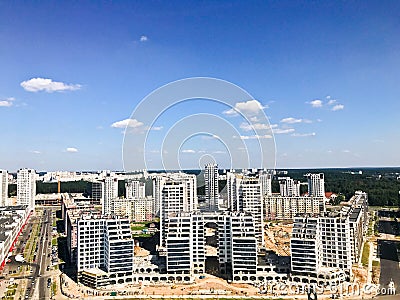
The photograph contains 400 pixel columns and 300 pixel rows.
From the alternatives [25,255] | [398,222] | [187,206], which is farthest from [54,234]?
[398,222]

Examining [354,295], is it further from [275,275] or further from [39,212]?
[39,212]

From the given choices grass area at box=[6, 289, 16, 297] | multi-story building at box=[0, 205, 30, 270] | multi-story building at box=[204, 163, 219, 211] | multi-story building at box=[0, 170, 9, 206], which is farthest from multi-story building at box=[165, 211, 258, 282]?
multi-story building at box=[0, 170, 9, 206]

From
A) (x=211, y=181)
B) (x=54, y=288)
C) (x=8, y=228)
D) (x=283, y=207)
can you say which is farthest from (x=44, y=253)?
(x=283, y=207)

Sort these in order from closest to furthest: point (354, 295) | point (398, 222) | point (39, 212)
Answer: point (354, 295)
point (398, 222)
point (39, 212)

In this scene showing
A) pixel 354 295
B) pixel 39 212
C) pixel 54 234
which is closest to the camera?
pixel 354 295

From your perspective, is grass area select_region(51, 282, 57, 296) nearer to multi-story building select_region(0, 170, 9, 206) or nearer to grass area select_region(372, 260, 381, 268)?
grass area select_region(372, 260, 381, 268)

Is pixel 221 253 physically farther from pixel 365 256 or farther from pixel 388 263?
pixel 388 263

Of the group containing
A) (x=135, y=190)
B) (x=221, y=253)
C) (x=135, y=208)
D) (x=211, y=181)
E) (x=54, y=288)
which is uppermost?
(x=211, y=181)

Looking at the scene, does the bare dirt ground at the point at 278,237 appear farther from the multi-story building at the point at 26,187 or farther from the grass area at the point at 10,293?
the multi-story building at the point at 26,187
